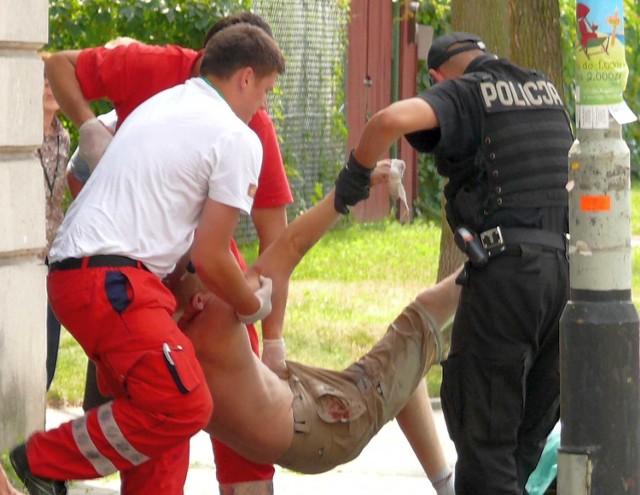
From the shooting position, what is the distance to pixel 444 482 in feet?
16.9

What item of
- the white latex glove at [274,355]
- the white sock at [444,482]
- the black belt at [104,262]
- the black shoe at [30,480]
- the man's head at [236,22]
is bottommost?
the white sock at [444,482]

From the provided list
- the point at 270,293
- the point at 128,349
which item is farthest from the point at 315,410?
the point at 128,349

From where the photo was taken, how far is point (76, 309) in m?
4.20

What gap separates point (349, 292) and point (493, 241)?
5707mm

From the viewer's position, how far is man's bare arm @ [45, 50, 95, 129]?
17.1 feet

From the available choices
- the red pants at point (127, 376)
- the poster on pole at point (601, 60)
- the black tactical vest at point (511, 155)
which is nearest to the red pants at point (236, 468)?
the red pants at point (127, 376)

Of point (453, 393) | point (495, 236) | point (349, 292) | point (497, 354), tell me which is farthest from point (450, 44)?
point (349, 292)

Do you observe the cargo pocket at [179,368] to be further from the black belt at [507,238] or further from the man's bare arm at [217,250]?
the black belt at [507,238]

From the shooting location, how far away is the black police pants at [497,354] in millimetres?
4465

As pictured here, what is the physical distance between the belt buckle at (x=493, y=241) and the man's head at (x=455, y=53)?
0.64 metres

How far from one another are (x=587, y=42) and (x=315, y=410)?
5.05ft

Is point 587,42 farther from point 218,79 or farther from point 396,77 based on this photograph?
point 396,77

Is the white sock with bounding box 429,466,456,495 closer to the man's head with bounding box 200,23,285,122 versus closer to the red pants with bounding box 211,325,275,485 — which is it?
the red pants with bounding box 211,325,275,485

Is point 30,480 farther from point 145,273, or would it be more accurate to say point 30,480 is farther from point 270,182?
point 270,182
